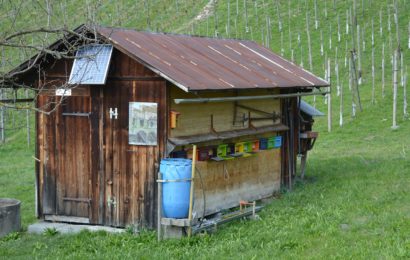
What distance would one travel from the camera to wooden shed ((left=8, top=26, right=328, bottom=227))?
13.0 metres

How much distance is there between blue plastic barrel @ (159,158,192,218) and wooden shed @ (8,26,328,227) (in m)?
0.67

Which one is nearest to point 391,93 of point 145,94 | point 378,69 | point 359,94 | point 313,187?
point 359,94

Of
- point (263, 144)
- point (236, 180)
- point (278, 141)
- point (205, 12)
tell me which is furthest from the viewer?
point (205, 12)

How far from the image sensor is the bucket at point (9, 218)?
43.5 feet

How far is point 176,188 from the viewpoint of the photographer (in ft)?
39.9

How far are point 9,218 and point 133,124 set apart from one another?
10.4 ft

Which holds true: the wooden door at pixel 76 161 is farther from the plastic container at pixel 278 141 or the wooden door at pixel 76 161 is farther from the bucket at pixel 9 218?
the plastic container at pixel 278 141

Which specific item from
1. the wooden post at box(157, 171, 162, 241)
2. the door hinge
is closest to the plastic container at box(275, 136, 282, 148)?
the door hinge

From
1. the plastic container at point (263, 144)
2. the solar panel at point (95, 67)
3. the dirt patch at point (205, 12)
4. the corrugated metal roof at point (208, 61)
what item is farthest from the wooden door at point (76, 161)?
the dirt patch at point (205, 12)

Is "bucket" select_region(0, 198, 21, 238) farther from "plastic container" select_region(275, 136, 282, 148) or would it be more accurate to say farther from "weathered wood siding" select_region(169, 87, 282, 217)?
"plastic container" select_region(275, 136, 282, 148)

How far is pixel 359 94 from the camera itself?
32.7m

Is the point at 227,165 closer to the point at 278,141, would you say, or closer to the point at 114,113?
the point at 278,141

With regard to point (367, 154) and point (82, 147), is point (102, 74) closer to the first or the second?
point (82, 147)

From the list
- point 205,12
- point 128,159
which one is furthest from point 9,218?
point 205,12
